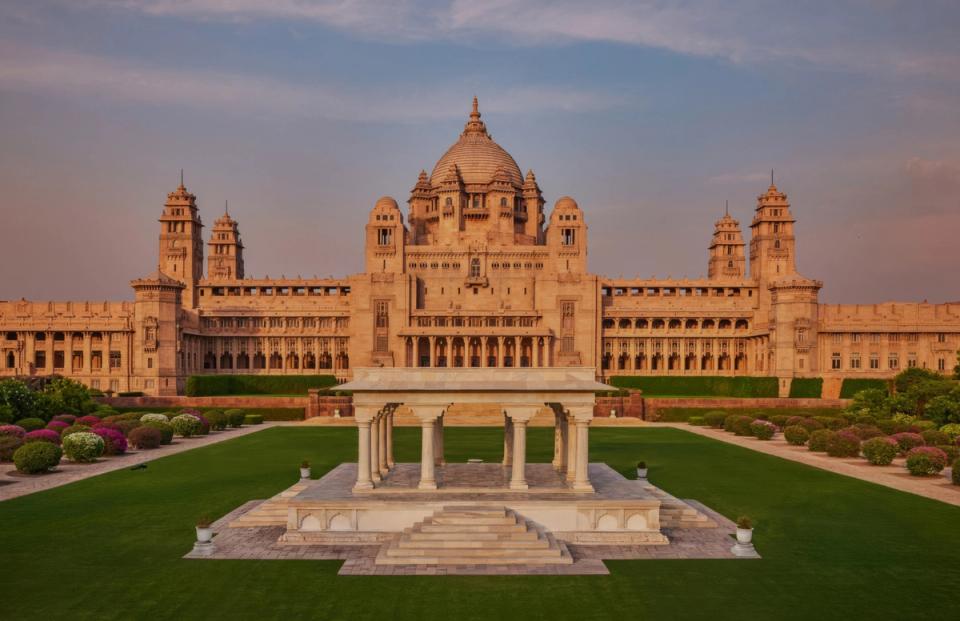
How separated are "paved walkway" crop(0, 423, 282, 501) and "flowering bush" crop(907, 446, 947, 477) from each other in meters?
35.5

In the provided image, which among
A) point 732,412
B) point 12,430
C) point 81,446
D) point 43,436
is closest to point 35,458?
point 81,446

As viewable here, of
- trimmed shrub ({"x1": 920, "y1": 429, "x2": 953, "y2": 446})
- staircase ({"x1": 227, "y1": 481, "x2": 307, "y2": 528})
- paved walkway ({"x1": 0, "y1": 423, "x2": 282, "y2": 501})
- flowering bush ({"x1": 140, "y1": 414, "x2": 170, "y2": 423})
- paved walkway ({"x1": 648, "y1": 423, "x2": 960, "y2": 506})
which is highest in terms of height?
trimmed shrub ({"x1": 920, "y1": 429, "x2": 953, "y2": 446})

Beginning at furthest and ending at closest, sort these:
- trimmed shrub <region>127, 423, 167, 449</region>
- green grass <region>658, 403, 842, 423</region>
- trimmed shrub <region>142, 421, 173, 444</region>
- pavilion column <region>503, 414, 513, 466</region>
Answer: green grass <region>658, 403, 842, 423</region>
trimmed shrub <region>142, 421, 173, 444</region>
trimmed shrub <region>127, 423, 167, 449</region>
pavilion column <region>503, 414, 513, 466</region>

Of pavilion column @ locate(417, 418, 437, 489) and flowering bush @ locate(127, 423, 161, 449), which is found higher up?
pavilion column @ locate(417, 418, 437, 489)

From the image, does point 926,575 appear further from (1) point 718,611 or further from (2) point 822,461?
(2) point 822,461

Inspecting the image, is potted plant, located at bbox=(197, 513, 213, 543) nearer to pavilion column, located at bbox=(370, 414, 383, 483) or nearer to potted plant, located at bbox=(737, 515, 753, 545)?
pavilion column, located at bbox=(370, 414, 383, 483)

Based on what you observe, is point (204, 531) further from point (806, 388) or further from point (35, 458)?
point (806, 388)

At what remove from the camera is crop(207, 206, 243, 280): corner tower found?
116 meters

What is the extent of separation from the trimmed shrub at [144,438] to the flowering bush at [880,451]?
37.6 m

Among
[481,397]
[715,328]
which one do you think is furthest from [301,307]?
[481,397]

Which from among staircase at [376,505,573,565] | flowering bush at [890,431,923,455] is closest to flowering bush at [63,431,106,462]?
staircase at [376,505,573,565]

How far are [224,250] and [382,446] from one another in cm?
9846

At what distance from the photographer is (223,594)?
16453 millimetres

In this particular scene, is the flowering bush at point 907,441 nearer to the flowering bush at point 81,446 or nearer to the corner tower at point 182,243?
the flowering bush at point 81,446
